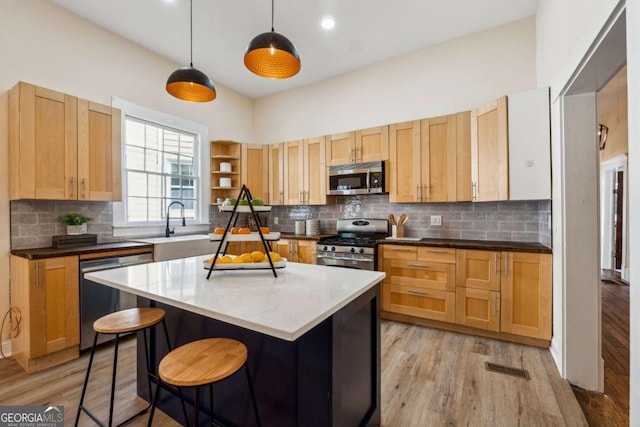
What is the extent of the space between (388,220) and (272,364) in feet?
9.15

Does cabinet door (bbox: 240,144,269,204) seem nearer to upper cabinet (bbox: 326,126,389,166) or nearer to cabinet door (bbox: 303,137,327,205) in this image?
cabinet door (bbox: 303,137,327,205)

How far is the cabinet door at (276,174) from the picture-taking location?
447cm

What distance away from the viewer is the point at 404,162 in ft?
11.5

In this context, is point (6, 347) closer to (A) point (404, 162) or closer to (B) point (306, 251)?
(B) point (306, 251)

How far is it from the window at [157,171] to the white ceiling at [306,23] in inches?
40.6

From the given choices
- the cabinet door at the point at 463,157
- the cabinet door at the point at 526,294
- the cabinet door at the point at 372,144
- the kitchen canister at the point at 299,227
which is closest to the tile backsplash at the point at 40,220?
the kitchen canister at the point at 299,227

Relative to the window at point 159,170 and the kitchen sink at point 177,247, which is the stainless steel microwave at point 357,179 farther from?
the window at point 159,170

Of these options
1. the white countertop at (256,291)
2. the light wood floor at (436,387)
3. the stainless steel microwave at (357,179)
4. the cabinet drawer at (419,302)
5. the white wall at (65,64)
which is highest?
the white wall at (65,64)

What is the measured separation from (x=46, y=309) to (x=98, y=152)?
1.48 metres

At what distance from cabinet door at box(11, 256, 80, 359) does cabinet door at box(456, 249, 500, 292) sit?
11.7 feet

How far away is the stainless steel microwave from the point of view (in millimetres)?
3631

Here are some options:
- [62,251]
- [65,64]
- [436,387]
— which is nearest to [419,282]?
[436,387]

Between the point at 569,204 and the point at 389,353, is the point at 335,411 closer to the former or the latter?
the point at 389,353

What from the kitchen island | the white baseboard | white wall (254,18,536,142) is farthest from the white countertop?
white wall (254,18,536,142)
